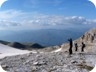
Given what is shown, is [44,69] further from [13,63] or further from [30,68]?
[13,63]

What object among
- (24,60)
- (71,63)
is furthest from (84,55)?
(24,60)

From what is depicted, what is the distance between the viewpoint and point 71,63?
52.5 feet

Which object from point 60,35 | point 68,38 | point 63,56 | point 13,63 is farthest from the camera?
point 63,56

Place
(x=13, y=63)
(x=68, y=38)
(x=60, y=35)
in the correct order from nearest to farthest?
(x=60, y=35)
(x=68, y=38)
(x=13, y=63)

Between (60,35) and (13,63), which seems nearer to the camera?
(60,35)

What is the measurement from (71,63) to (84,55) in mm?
3036

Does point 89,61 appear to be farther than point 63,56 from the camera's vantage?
No

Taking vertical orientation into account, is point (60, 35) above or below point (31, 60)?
above

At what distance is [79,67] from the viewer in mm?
15391

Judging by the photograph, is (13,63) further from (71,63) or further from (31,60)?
(71,63)

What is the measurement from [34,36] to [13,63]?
211 centimetres

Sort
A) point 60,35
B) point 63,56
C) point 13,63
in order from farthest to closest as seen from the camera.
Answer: point 63,56, point 13,63, point 60,35

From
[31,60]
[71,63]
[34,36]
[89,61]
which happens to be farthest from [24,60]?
[89,61]

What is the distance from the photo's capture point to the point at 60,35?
14.5m
